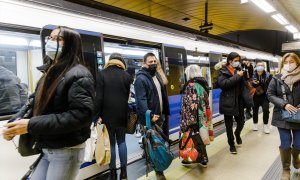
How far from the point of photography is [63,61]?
1.52 m

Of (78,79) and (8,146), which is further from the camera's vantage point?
(8,146)

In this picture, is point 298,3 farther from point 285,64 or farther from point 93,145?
point 93,145

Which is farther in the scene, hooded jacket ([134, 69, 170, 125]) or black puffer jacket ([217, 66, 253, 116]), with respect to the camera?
black puffer jacket ([217, 66, 253, 116])

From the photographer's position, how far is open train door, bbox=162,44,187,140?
15.1 feet

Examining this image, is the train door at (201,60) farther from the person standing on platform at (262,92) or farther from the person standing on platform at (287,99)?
the person standing on platform at (287,99)

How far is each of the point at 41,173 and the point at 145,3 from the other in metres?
7.50

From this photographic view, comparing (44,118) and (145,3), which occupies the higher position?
(145,3)

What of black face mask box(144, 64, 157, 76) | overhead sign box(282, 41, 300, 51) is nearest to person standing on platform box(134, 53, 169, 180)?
black face mask box(144, 64, 157, 76)

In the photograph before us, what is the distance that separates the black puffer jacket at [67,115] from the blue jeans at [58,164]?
1.9 inches

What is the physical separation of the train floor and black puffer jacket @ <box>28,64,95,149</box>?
2041 mm

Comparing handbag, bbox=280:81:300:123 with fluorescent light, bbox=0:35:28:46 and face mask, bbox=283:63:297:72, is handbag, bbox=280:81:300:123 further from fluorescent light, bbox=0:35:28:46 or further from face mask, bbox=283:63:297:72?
fluorescent light, bbox=0:35:28:46

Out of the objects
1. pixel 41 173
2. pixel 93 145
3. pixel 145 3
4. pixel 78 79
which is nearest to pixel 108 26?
pixel 93 145

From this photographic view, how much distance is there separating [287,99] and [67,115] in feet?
8.05

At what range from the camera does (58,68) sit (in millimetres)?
1500
